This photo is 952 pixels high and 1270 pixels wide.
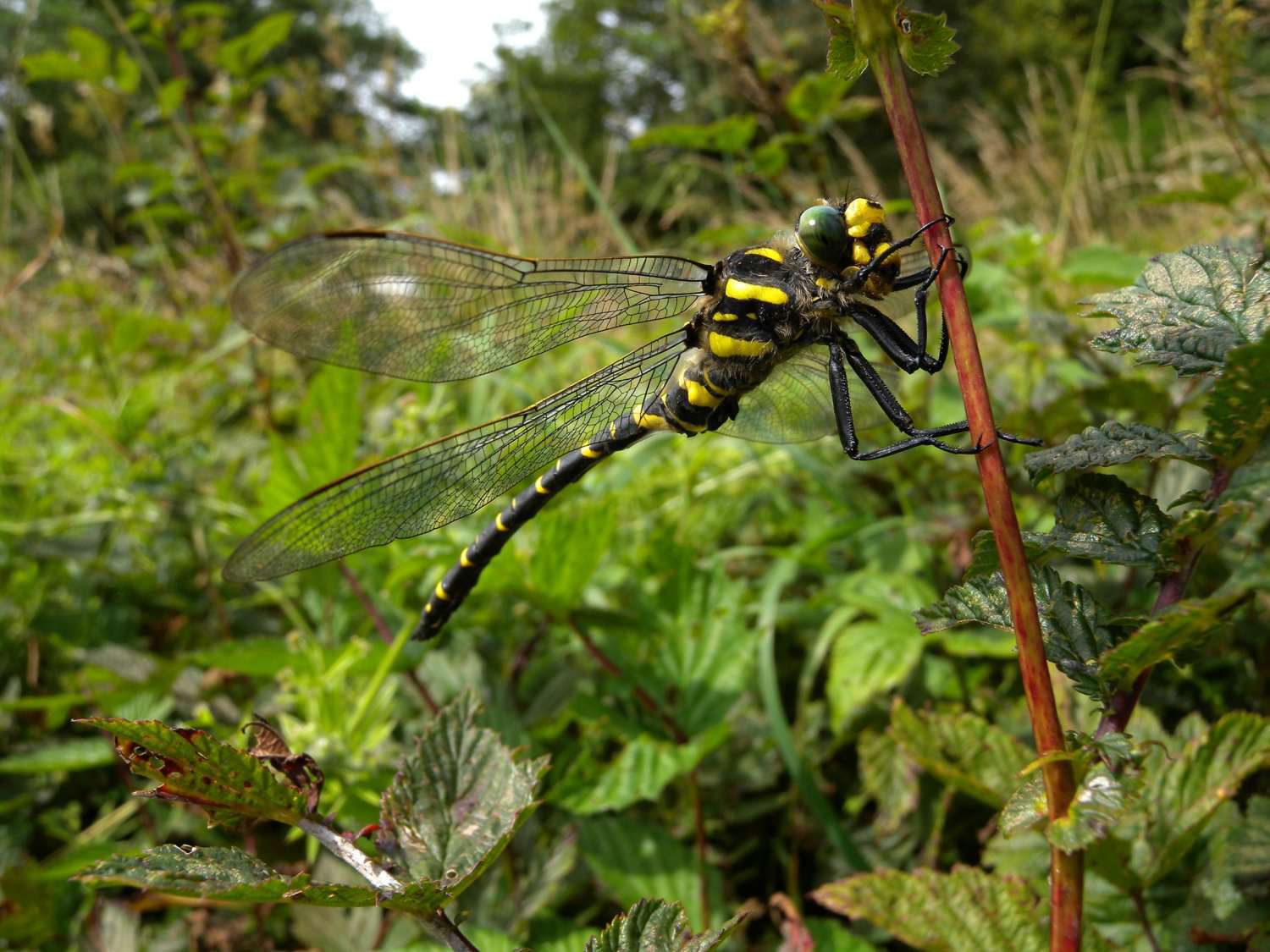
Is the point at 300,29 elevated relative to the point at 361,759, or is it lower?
elevated

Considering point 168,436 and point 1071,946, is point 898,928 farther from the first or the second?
point 168,436

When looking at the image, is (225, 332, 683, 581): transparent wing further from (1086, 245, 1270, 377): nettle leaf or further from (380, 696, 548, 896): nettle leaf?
(1086, 245, 1270, 377): nettle leaf

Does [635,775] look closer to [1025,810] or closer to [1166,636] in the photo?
[1025,810]

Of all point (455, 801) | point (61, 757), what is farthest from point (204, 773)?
point (61, 757)

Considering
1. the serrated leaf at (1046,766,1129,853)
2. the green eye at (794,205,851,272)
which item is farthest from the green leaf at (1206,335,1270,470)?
the green eye at (794,205,851,272)

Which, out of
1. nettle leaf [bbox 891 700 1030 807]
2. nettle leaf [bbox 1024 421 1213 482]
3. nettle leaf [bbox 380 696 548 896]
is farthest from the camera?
nettle leaf [bbox 891 700 1030 807]

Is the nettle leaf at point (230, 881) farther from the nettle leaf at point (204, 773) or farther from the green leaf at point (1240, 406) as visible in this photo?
the green leaf at point (1240, 406)

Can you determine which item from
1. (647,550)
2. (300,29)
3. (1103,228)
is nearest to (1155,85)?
(1103,228)
